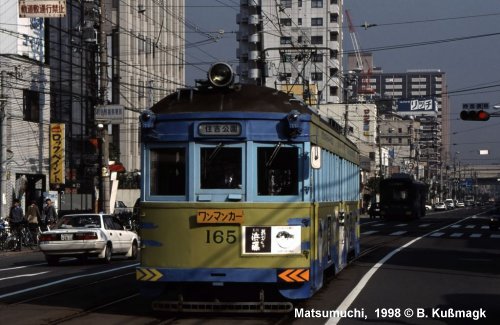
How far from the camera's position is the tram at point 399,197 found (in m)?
67.9

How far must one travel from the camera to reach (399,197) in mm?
68188

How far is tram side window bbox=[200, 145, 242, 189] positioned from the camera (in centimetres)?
1265

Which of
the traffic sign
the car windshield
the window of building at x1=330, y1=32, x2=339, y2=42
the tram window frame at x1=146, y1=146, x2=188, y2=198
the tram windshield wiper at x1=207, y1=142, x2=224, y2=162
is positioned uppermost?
the window of building at x1=330, y1=32, x2=339, y2=42

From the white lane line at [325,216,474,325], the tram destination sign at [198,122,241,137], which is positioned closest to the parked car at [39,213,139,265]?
the white lane line at [325,216,474,325]

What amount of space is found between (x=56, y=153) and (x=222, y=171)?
32.8 meters

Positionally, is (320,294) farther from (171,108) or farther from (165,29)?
(165,29)

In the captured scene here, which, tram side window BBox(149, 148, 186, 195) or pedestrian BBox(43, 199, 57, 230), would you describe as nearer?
tram side window BBox(149, 148, 186, 195)

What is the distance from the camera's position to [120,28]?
220ft

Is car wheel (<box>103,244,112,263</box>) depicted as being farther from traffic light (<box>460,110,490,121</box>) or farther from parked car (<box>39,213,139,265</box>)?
traffic light (<box>460,110,490,121</box>)

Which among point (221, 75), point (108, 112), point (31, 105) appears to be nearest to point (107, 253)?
point (108, 112)

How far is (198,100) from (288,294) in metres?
2.96

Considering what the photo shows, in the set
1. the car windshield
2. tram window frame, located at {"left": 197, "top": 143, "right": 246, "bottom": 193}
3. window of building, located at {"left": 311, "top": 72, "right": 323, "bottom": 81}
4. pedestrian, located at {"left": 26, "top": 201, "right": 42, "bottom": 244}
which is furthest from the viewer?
window of building, located at {"left": 311, "top": 72, "right": 323, "bottom": 81}

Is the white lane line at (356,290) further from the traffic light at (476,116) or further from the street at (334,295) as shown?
the traffic light at (476,116)

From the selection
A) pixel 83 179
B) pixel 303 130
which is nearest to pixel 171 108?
pixel 303 130
